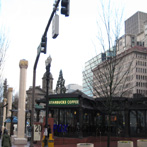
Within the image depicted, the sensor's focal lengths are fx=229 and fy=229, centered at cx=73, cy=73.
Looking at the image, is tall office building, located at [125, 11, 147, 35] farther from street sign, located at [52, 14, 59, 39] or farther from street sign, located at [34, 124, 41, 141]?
street sign, located at [52, 14, 59, 39]

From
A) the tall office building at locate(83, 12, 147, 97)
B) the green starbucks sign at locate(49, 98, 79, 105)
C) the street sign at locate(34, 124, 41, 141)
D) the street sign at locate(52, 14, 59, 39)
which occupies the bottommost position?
the street sign at locate(34, 124, 41, 141)

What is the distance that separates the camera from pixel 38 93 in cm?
9038

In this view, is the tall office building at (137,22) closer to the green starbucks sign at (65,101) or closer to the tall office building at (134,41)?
the tall office building at (134,41)

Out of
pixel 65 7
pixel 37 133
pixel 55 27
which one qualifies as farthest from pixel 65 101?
pixel 65 7

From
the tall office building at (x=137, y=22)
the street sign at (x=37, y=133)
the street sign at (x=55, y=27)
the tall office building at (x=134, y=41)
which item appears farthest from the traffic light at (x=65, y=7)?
the tall office building at (x=137, y=22)

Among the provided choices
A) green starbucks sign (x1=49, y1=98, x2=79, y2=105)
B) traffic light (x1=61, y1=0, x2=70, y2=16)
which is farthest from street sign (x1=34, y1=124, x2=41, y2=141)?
traffic light (x1=61, y1=0, x2=70, y2=16)

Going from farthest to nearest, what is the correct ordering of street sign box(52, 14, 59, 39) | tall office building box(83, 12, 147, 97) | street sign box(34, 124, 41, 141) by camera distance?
1. tall office building box(83, 12, 147, 97)
2. street sign box(34, 124, 41, 141)
3. street sign box(52, 14, 59, 39)

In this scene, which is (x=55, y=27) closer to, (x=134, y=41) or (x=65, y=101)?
(x=65, y=101)

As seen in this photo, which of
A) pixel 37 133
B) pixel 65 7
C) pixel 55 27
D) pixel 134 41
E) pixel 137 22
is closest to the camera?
pixel 65 7

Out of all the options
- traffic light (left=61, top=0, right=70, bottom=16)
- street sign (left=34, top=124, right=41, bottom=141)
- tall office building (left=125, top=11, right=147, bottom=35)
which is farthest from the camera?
tall office building (left=125, top=11, right=147, bottom=35)

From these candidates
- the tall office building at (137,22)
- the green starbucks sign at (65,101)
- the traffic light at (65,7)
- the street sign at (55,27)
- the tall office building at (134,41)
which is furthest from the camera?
the tall office building at (137,22)

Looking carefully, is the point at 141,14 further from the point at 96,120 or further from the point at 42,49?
the point at 42,49

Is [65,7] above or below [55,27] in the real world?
above

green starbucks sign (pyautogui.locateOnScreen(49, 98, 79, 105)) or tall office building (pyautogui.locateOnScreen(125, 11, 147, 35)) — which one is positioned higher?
tall office building (pyautogui.locateOnScreen(125, 11, 147, 35))
